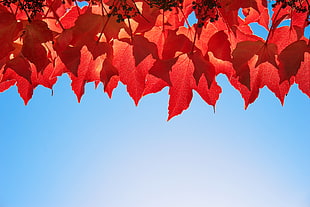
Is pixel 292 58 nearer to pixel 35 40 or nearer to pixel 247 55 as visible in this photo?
pixel 247 55

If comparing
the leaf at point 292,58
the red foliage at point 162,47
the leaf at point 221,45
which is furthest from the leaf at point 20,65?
the leaf at point 292,58

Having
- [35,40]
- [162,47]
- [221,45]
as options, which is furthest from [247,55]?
[35,40]

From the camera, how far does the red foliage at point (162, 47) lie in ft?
2.39

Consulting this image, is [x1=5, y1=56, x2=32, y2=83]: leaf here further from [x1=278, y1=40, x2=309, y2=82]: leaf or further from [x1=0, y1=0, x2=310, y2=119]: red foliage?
[x1=278, y1=40, x2=309, y2=82]: leaf

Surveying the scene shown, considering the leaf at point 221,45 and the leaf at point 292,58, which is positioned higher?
the leaf at point 221,45

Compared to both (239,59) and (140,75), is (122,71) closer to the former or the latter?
(140,75)

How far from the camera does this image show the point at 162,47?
79cm

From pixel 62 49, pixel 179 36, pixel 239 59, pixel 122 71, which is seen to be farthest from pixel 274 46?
pixel 62 49

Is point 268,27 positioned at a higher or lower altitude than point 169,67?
higher

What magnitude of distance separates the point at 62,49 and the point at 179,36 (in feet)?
0.79

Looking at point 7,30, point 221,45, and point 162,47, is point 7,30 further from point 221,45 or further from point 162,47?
point 221,45

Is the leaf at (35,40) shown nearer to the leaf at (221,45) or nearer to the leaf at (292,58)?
the leaf at (221,45)

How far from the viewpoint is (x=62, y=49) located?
0.75 metres

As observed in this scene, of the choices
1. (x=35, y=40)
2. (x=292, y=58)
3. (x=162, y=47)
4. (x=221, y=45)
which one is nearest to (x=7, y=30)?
(x=35, y=40)
